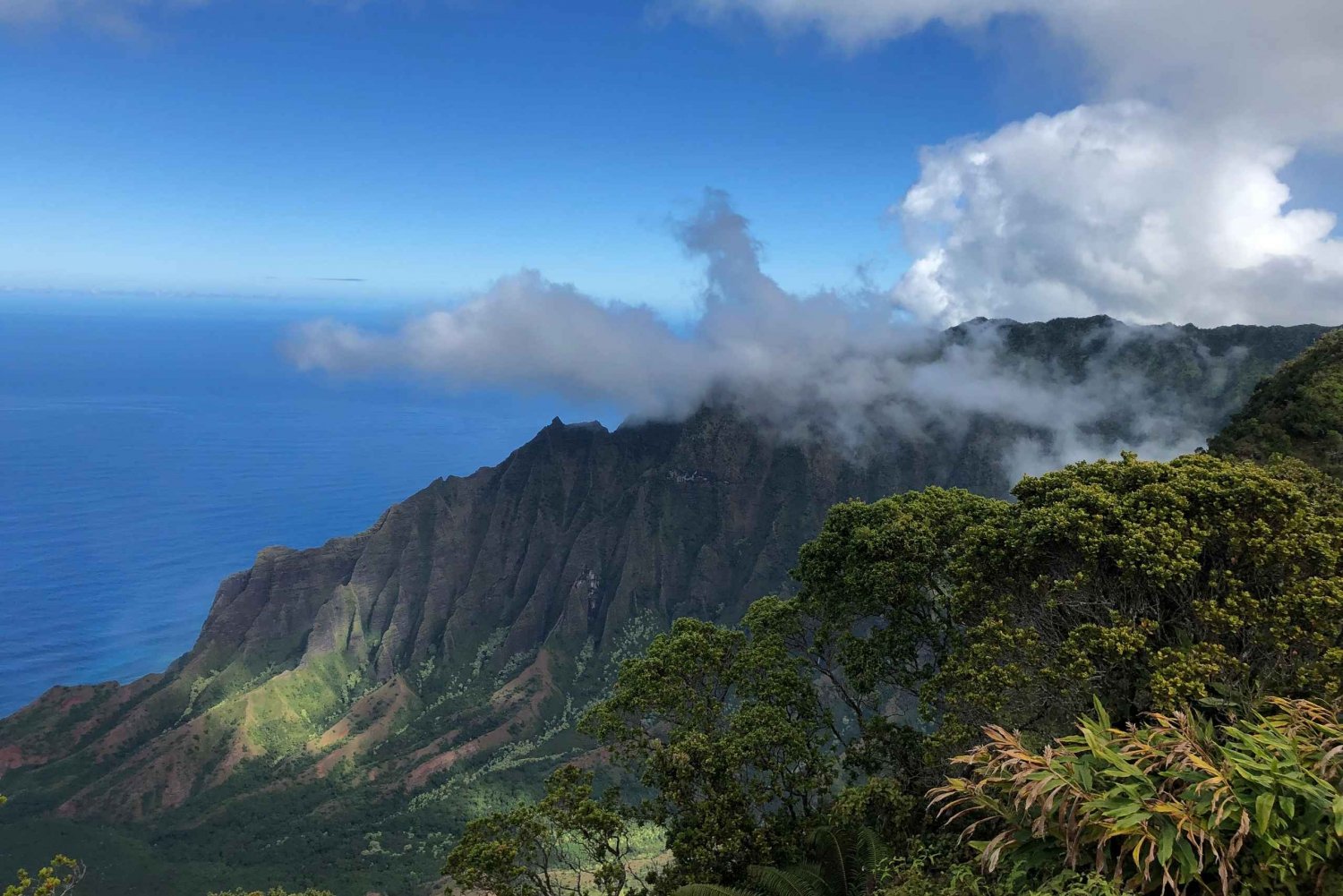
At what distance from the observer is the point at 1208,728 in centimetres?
991

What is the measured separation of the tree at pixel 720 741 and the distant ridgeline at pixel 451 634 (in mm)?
A: 80958

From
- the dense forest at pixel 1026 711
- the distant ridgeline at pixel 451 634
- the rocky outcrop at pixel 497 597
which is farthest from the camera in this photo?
the rocky outcrop at pixel 497 597

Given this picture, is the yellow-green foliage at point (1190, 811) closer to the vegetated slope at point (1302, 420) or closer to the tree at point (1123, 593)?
the tree at point (1123, 593)

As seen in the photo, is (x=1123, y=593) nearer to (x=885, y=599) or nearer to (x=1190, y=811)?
(x=885, y=599)

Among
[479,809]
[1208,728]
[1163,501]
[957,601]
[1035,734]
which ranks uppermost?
[1163,501]

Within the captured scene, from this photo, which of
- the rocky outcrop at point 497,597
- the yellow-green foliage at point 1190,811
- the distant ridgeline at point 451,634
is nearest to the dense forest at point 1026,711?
the yellow-green foliage at point 1190,811

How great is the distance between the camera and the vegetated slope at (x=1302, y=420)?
33.8 meters

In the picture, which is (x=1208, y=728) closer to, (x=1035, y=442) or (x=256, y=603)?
(x=1035, y=442)

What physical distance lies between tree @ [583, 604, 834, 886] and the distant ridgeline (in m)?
81.0

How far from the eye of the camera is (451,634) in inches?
6201

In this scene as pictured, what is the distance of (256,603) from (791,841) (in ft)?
553

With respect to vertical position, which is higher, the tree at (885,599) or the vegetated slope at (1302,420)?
the vegetated slope at (1302,420)

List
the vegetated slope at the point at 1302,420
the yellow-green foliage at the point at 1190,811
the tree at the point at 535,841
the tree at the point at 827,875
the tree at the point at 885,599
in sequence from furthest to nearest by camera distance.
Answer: the vegetated slope at the point at 1302,420
the tree at the point at 885,599
the tree at the point at 535,841
the tree at the point at 827,875
the yellow-green foliage at the point at 1190,811

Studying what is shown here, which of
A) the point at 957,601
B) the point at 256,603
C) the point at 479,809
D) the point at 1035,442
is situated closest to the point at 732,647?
the point at 957,601
